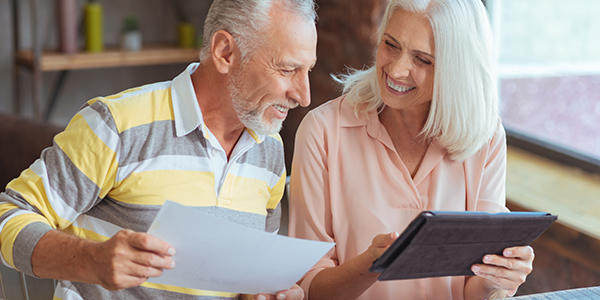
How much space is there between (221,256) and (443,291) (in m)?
0.64

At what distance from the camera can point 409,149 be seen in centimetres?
142

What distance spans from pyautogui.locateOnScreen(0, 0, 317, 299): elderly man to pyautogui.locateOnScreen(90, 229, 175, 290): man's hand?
0.17 metres

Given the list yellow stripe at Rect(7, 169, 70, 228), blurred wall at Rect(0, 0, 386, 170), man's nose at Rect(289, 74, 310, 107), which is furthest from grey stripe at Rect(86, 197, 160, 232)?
blurred wall at Rect(0, 0, 386, 170)

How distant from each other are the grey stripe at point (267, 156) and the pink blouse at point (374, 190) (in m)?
0.06

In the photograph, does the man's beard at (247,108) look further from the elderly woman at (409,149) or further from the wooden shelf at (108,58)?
the wooden shelf at (108,58)

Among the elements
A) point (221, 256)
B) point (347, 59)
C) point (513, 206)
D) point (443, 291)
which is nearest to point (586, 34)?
point (513, 206)

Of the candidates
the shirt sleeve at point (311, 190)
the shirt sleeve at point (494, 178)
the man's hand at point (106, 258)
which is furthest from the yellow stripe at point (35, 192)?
the shirt sleeve at point (494, 178)

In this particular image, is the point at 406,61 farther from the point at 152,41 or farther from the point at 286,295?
the point at 152,41

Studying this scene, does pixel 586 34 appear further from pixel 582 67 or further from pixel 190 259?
pixel 190 259

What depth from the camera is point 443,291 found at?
4.36ft

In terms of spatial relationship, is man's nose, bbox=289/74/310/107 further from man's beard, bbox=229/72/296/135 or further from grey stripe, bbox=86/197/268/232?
grey stripe, bbox=86/197/268/232

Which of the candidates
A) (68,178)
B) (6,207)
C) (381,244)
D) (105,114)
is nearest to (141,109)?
(105,114)

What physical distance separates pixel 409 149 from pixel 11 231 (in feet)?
3.04

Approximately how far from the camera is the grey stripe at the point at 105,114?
Result: 3.49ft
